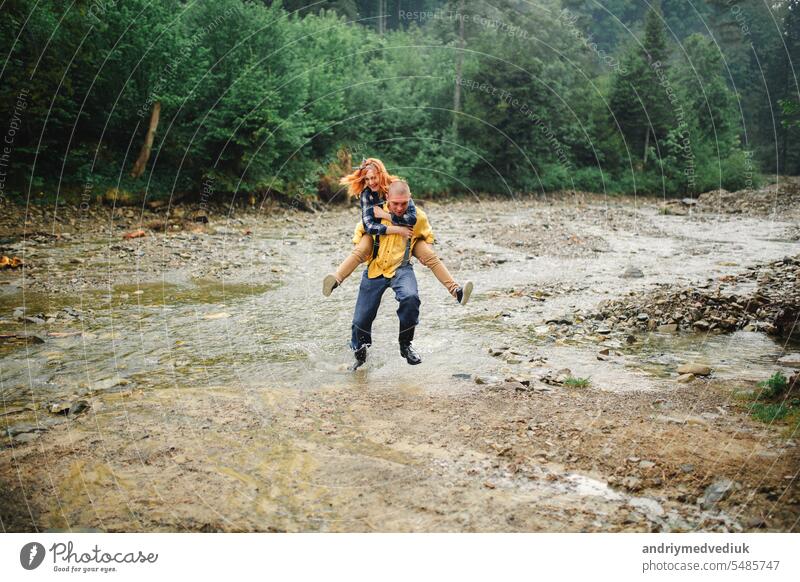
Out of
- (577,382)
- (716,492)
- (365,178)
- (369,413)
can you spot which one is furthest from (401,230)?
(716,492)

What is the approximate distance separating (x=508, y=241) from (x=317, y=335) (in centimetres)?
1094

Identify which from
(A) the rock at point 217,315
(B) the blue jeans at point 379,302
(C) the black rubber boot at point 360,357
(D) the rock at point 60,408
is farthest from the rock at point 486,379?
(A) the rock at point 217,315

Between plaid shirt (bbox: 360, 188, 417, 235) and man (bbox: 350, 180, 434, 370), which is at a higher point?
plaid shirt (bbox: 360, 188, 417, 235)

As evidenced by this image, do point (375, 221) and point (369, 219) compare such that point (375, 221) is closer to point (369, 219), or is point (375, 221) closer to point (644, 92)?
point (369, 219)

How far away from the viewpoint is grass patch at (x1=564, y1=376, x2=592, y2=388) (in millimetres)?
6359

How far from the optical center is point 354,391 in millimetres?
6301

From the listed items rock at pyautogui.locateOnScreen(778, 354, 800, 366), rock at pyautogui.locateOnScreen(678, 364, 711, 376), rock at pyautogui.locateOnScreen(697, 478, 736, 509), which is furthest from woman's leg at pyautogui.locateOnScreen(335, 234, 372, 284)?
rock at pyautogui.locateOnScreen(778, 354, 800, 366)

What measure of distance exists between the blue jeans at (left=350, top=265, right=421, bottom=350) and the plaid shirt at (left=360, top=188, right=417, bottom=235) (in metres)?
0.54

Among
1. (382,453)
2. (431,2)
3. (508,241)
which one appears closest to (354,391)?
(382,453)

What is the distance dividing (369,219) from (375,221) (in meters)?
0.07

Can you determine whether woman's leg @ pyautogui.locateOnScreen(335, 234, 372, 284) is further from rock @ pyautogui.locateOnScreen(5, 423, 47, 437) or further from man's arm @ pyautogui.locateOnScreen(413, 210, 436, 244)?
rock @ pyautogui.locateOnScreen(5, 423, 47, 437)

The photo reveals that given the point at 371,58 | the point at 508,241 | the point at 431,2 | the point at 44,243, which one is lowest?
the point at 44,243

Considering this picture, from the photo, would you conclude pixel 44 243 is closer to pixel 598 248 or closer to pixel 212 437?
pixel 212 437

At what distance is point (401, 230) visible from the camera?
6.63 m
